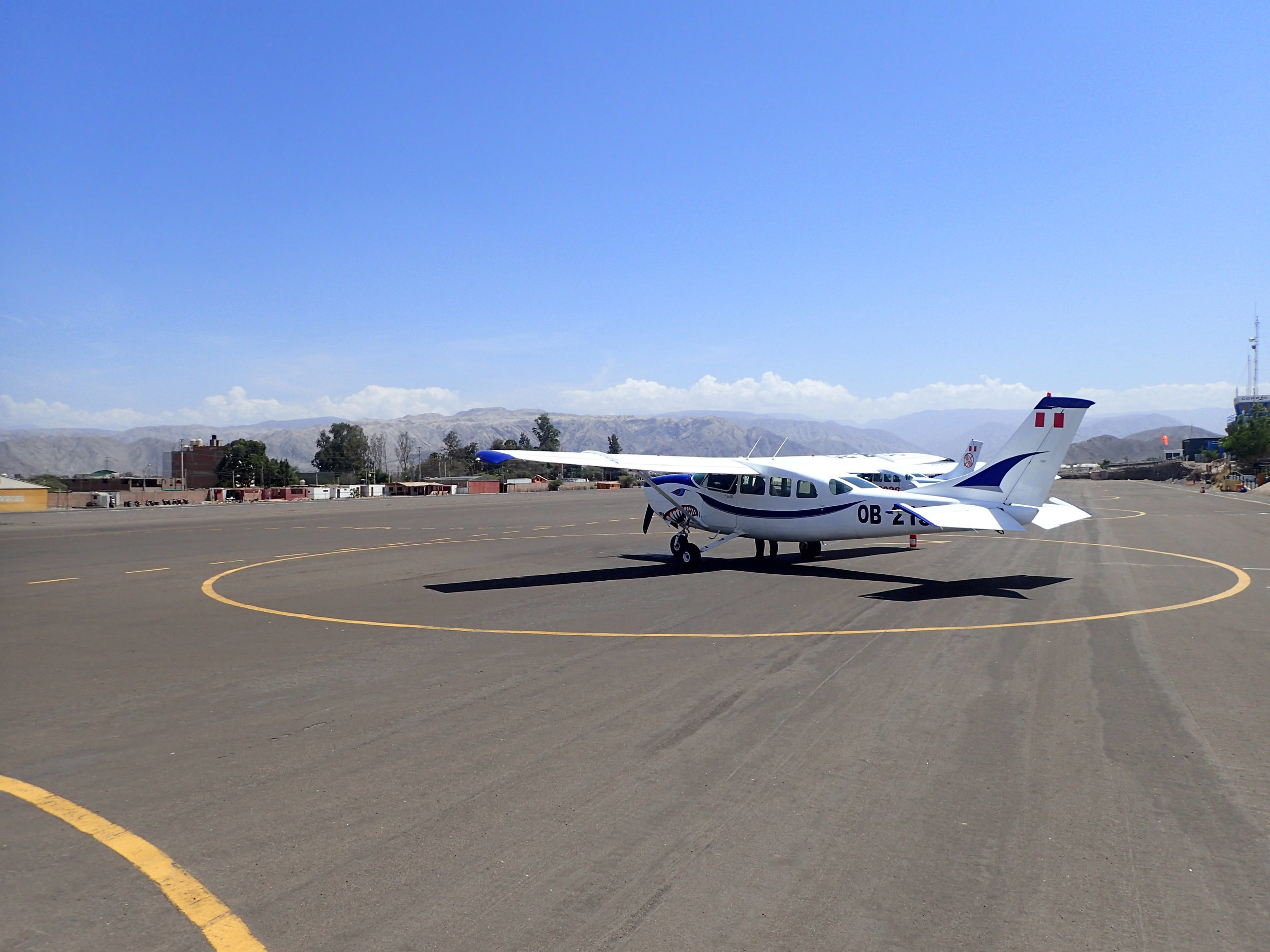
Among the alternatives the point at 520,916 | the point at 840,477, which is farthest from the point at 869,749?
the point at 840,477

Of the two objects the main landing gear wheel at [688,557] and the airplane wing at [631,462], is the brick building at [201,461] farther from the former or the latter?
the main landing gear wheel at [688,557]

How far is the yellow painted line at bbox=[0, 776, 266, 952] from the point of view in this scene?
4.52 metres

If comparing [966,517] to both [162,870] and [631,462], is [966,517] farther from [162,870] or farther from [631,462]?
[162,870]

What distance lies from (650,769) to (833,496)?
1448 centimetres

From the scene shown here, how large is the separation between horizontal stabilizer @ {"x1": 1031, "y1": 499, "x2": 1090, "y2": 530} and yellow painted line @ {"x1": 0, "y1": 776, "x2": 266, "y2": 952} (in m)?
17.2

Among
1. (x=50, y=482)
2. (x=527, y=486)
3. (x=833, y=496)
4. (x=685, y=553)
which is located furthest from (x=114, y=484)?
(x=833, y=496)

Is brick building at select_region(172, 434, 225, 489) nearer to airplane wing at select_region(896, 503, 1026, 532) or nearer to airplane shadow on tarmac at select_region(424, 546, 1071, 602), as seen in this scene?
airplane shadow on tarmac at select_region(424, 546, 1071, 602)

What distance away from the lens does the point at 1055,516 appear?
1941 cm

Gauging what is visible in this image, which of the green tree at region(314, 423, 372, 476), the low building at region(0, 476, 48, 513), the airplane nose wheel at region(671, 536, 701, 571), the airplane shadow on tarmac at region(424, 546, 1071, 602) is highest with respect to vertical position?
the green tree at region(314, 423, 372, 476)

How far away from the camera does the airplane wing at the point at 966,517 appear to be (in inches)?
694

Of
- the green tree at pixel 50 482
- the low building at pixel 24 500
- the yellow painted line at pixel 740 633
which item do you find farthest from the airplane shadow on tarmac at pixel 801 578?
the green tree at pixel 50 482

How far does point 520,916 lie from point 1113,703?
287 inches

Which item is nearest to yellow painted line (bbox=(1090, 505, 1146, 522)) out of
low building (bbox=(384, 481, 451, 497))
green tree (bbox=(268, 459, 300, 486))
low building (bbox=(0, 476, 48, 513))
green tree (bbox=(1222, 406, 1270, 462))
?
low building (bbox=(384, 481, 451, 497))

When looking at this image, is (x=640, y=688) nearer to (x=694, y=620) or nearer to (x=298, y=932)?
(x=694, y=620)
